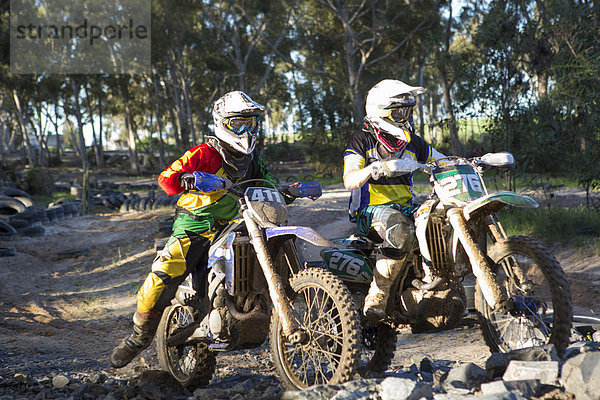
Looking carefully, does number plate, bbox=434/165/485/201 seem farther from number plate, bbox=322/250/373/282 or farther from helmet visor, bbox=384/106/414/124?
number plate, bbox=322/250/373/282

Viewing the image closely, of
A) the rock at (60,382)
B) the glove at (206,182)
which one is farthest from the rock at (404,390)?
the rock at (60,382)

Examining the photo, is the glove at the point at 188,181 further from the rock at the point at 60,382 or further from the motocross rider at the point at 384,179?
the rock at the point at 60,382

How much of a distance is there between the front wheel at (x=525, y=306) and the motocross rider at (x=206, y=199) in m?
2.08

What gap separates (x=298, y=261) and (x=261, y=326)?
559mm

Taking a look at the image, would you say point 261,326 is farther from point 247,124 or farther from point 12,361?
point 12,361

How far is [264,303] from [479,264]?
159cm

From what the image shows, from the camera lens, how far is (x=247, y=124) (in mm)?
5012

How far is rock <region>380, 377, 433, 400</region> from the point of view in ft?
11.8

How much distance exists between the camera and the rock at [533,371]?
366 centimetres

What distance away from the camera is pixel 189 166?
4.97m

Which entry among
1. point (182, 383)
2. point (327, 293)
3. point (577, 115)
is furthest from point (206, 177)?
point (577, 115)

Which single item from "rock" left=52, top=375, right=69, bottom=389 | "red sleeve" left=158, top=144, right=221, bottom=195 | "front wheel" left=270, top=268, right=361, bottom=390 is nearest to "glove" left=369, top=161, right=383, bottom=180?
"front wheel" left=270, top=268, right=361, bottom=390

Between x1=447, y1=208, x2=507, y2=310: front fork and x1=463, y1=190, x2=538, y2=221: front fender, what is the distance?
0.07 meters

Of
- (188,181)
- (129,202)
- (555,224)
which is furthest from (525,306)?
(129,202)
